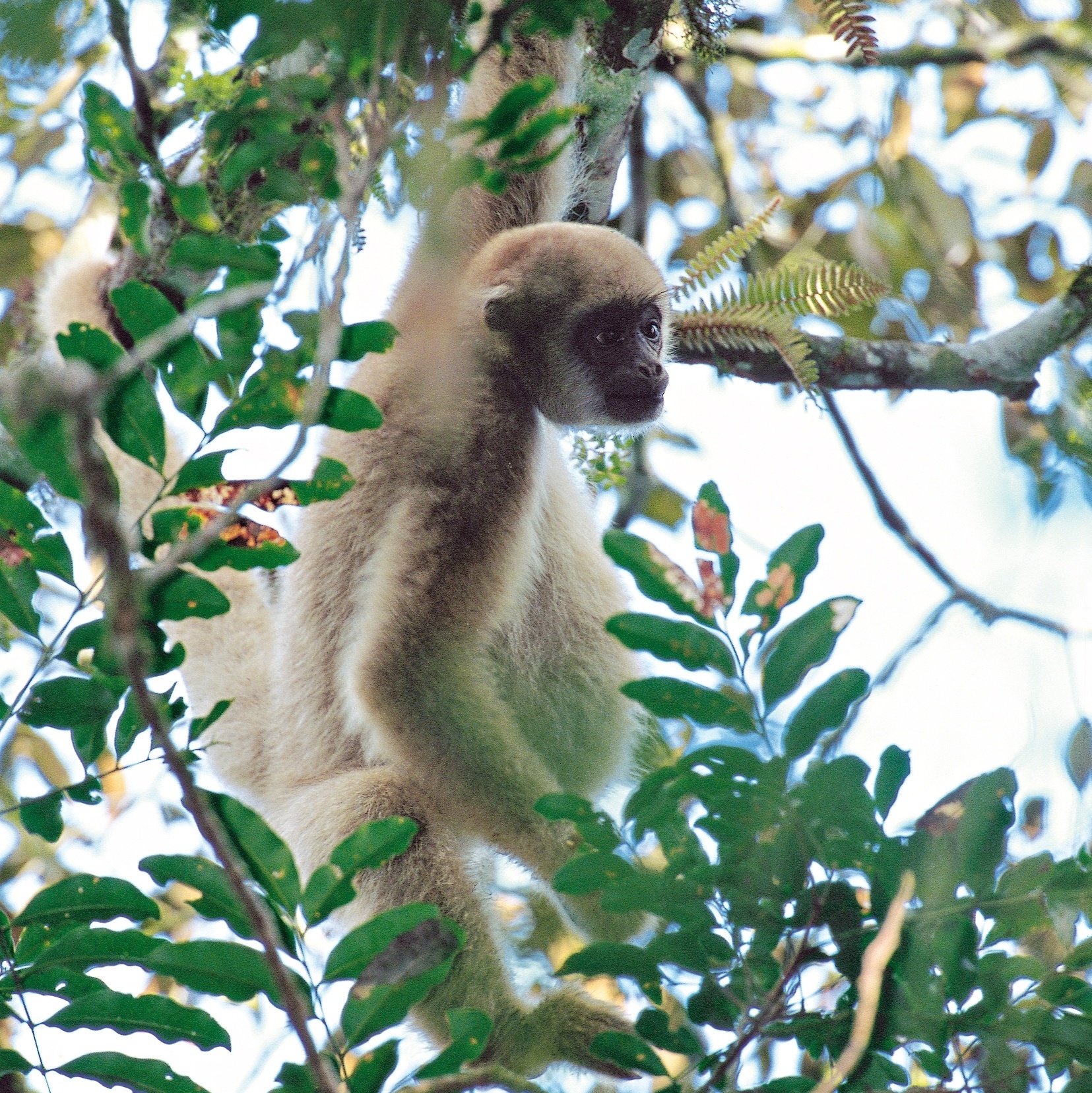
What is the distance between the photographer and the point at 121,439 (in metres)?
2.25

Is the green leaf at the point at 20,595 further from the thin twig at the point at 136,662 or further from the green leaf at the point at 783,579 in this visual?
the green leaf at the point at 783,579

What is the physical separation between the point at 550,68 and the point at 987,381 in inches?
97.0

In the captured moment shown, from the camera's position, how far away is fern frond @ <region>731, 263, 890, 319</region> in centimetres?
388

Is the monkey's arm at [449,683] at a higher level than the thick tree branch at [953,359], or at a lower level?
lower

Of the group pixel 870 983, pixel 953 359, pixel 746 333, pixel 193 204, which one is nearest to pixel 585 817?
pixel 870 983

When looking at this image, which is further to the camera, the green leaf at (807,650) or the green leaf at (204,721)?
the green leaf at (204,721)

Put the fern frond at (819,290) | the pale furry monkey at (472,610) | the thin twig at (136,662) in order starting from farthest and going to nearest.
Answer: the fern frond at (819,290)
the pale furry monkey at (472,610)
the thin twig at (136,662)

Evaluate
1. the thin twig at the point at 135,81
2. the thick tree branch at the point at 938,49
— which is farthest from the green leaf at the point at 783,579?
the thick tree branch at the point at 938,49

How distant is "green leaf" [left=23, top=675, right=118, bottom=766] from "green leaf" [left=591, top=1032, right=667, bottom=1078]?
135cm

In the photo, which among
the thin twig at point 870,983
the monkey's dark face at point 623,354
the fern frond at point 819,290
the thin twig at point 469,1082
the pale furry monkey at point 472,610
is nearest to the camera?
the thin twig at point 870,983

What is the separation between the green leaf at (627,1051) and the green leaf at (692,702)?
2.29 ft

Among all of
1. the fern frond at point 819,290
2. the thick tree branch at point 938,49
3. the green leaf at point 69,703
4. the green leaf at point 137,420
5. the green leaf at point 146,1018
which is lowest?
the green leaf at point 146,1018

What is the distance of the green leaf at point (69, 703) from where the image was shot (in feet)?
7.77

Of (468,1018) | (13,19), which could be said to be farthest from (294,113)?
(468,1018)
